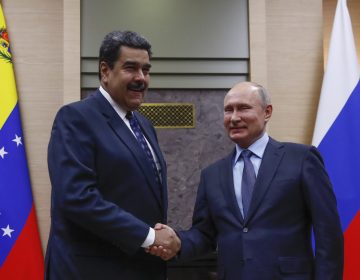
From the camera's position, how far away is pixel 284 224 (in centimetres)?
198

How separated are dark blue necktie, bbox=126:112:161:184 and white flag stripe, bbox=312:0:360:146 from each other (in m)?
1.89

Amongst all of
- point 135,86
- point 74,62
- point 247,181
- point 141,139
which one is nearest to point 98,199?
point 141,139

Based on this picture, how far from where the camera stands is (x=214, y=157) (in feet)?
12.2

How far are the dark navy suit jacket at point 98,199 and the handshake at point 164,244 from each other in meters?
0.05

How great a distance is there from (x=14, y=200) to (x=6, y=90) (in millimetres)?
824

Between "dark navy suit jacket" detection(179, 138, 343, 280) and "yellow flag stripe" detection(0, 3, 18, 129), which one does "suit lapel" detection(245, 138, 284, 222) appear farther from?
"yellow flag stripe" detection(0, 3, 18, 129)

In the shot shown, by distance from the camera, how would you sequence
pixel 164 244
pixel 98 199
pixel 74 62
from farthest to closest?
pixel 74 62 < pixel 164 244 < pixel 98 199

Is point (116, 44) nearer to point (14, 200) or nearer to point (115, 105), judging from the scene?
point (115, 105)

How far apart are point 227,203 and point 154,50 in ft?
6.37

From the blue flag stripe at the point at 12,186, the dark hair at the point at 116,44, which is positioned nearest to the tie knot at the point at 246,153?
the dark hair at the point at 116,44

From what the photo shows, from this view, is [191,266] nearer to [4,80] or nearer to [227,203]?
[227,203]

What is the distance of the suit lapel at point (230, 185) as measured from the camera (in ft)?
6.67

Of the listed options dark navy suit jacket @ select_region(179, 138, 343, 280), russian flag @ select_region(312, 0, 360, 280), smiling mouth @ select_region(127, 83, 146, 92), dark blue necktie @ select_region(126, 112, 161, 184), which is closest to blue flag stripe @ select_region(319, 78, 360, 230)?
russian flag @ select_region(312, 0, 360, 280)

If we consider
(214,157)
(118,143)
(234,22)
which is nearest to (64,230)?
(118,143)
